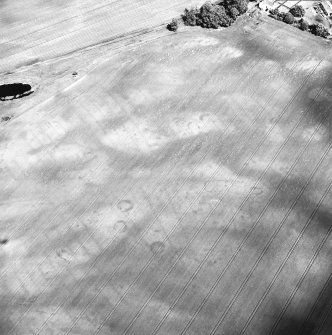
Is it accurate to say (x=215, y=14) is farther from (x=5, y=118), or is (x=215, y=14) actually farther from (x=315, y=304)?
(x=315, y=304)

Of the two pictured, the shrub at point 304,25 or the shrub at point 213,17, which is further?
the shrub at point 213,17

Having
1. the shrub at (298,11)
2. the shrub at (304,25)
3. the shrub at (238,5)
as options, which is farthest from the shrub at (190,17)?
the shrub at (304,25)

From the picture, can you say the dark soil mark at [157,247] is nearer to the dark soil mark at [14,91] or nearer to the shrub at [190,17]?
the dark soil mark at [14,91]

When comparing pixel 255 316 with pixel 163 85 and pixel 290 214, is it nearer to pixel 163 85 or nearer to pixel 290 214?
pixel 290 214

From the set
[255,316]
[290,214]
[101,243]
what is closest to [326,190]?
[290,214]

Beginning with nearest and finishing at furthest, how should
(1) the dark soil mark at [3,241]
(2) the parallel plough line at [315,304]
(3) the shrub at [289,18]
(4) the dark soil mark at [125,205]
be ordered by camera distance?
(2) the parallel plough line at [315,304]
(1) the dark soil mark at [3,241]
(4) the dark soil mark at [125,205]
(3) the shrub at [289,18]

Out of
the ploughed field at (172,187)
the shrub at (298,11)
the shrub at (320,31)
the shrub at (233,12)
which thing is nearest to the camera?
the ploughed field at (172,187)

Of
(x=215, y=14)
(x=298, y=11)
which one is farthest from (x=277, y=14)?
(x=215, y=14)
